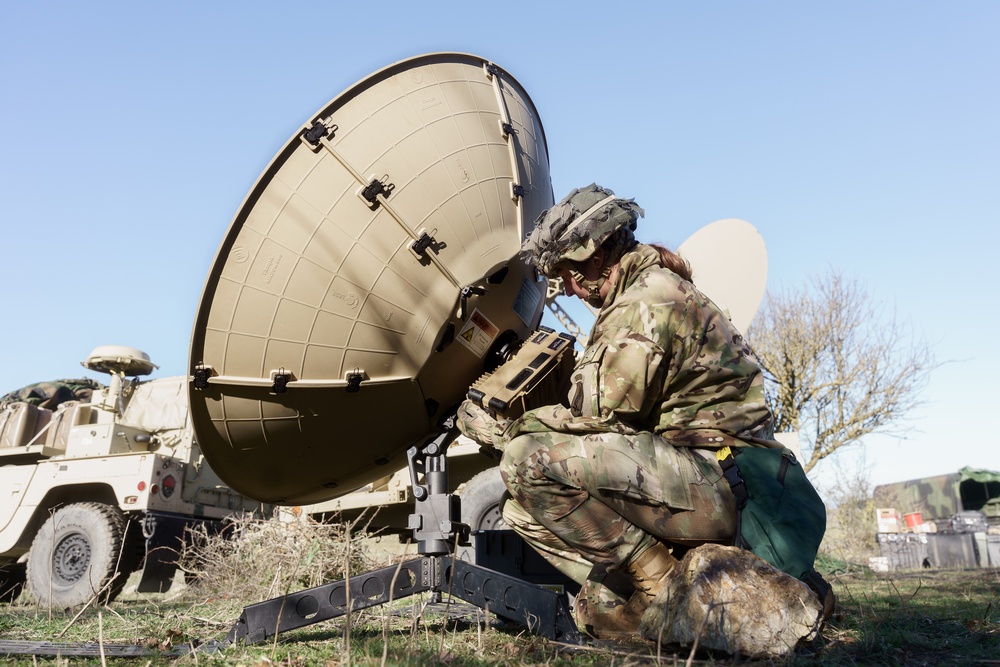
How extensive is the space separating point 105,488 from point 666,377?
744cm

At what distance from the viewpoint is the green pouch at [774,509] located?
8.32ft

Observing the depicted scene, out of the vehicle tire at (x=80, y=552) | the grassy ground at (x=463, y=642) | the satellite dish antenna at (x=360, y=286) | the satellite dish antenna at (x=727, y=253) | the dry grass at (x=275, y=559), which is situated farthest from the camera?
the satellite dish antenna at (x=727, y=253)

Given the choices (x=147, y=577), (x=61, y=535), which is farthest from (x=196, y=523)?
(x=61, y=535)

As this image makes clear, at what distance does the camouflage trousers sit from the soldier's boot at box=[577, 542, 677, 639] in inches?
2.1

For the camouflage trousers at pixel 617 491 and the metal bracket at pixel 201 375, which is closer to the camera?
the camouflage trousers at pixel 617 491

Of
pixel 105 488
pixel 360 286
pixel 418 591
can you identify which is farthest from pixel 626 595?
pixel 105 488

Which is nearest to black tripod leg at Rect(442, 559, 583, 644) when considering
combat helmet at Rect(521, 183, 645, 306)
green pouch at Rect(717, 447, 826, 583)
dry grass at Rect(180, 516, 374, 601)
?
green pouch at Rect(717, 447, 826, 583)

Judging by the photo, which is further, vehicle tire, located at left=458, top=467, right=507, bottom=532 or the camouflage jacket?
vehicle tire, located at left=458, top=467, right=507, bottom=532

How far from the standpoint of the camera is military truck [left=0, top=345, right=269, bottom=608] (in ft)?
24.5

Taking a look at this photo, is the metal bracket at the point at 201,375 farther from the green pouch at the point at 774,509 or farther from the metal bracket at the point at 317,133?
the green pouch at the point at 774,509

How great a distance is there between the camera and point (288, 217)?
2941mm

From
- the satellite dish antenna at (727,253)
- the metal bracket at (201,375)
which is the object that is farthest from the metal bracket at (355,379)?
the satellite dish antenna at (727,253)

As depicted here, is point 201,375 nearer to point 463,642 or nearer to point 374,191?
point 374,191

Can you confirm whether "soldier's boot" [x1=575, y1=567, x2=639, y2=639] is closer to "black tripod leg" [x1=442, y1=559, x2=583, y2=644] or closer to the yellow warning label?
"black tripod leg" [x1=442, y1=559, x2=583, y2=644]
